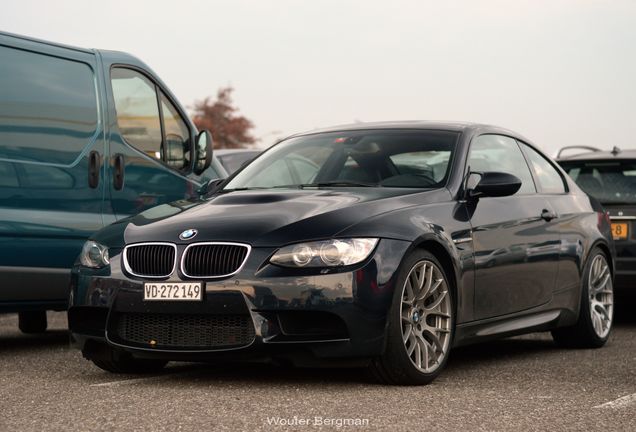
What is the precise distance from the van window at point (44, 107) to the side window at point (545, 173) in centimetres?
314

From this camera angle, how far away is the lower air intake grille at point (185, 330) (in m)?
6.33

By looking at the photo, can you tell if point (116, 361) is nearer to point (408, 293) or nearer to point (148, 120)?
point (408, 293)

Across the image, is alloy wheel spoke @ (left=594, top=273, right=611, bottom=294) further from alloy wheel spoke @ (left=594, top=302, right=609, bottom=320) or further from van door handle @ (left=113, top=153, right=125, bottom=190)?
van door handle @ (left=113, top=153, right=125, bottom=190)

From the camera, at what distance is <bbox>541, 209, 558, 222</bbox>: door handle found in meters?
8.25

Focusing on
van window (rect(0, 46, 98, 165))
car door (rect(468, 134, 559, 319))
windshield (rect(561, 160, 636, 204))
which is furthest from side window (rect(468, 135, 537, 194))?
van window (rect(0, 46, 98, 165))

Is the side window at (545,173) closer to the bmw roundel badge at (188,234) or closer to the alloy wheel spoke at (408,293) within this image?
the alloy wheel spoke at (408,293)

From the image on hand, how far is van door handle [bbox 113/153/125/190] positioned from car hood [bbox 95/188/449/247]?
1857mm

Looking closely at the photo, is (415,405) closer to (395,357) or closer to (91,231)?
(395,357)

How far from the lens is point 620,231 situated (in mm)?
10641

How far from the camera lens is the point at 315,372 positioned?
7098mm

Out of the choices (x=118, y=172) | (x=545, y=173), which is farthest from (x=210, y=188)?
(x=545, y=173)

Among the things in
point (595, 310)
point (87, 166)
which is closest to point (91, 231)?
point (87, 166)

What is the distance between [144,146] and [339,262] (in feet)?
12.0

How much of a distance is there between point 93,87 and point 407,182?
2.94m
